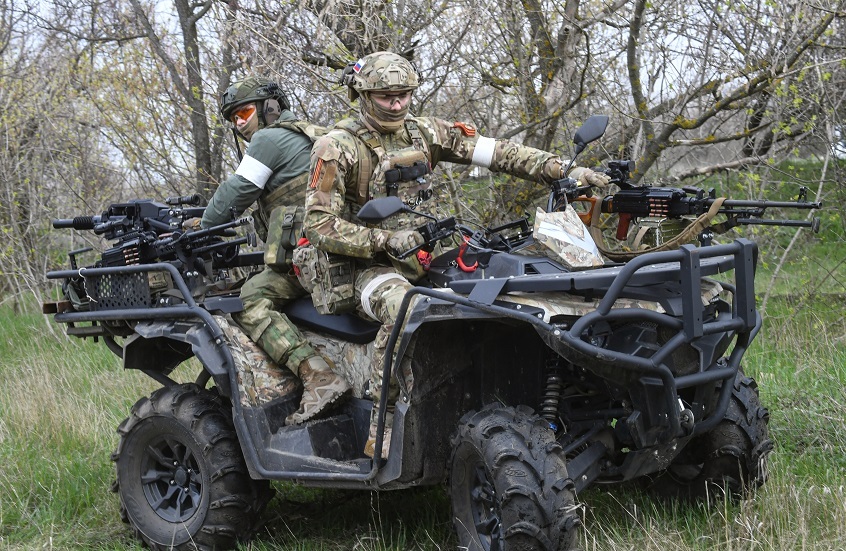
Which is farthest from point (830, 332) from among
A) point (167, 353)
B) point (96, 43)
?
point (96, 43)

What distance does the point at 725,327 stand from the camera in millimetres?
3840

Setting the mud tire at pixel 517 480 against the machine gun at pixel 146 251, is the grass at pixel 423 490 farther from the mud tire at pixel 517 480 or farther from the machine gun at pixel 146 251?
the machine gun at pixel 146 251

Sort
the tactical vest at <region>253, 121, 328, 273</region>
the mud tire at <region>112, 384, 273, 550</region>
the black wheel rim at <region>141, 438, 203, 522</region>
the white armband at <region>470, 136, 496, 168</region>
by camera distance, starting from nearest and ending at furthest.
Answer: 1. the mud tire at <region>112, 384, 273, 550</region>
2. the black wheel rim at <region>141, 438, 203, 522</region>
3. the white armband at <region>470, 136, 496, 168</region>
4. the tactical vest at <region>253, 121, 328, 273</region>

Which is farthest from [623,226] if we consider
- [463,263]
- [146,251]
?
[146,251]

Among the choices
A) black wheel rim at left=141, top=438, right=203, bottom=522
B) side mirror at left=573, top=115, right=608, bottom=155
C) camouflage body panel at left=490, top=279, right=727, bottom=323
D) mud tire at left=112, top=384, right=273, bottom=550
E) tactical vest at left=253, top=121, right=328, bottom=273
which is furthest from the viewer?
tactical vest at left=253, top=121, right=328, bottom=273

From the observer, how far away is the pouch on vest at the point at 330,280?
489 centimetres

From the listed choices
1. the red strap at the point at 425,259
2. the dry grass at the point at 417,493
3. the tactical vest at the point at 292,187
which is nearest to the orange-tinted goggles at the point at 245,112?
the tactical vest at the point at 292,187

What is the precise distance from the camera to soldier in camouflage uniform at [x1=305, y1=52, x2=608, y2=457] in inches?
186

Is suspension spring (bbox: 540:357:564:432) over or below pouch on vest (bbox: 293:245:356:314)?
below

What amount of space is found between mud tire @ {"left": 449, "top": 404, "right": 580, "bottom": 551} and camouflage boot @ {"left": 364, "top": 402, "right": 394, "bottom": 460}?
34 cm

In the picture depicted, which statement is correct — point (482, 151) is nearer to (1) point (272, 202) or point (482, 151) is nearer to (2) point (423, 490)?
(1) point (272, 202)

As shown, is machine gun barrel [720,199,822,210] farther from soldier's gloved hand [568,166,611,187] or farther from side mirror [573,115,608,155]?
side mirror [573,115,608,155]

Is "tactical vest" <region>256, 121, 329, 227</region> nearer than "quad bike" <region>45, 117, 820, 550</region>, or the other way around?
"quad bike" <region>45, 117, 820, 550</region>

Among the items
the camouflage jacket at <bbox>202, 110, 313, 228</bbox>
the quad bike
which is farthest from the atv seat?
the camouflage jacket at <bbox>202, 110, 313, 228</bbox>
